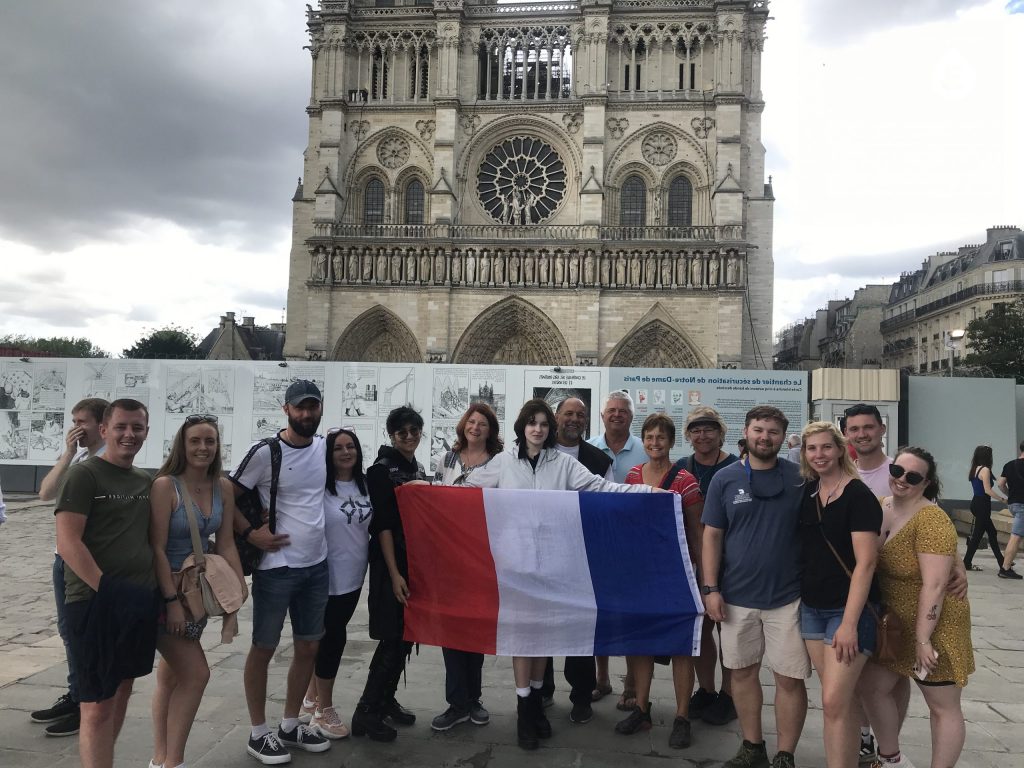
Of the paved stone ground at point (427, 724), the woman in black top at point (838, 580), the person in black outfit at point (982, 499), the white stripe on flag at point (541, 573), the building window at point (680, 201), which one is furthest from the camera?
the building window at point (680, 201)

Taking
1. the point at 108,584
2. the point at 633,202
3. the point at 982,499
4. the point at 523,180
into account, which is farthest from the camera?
the point at 523,180

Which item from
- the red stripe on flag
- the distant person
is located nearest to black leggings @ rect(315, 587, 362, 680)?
the red stripe on flag

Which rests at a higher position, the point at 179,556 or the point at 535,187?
the point at 535,187

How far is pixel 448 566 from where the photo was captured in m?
4.37

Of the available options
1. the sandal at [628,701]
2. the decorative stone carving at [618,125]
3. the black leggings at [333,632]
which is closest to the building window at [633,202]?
the decorative stone carving at [618,125]

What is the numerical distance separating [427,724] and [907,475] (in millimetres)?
2881

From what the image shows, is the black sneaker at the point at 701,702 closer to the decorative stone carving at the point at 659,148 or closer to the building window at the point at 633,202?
the building window at the point at 633,202

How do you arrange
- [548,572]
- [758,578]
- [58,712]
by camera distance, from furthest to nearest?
[548,572] → [58,712] → [758,578]

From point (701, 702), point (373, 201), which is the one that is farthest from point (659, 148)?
point (701, 702)

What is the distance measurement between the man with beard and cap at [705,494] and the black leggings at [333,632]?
2.03m

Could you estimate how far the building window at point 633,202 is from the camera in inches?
1019

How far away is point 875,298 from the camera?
1993 inches

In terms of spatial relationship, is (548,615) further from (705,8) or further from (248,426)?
(705,8)

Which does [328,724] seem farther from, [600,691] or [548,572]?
[600,691]
